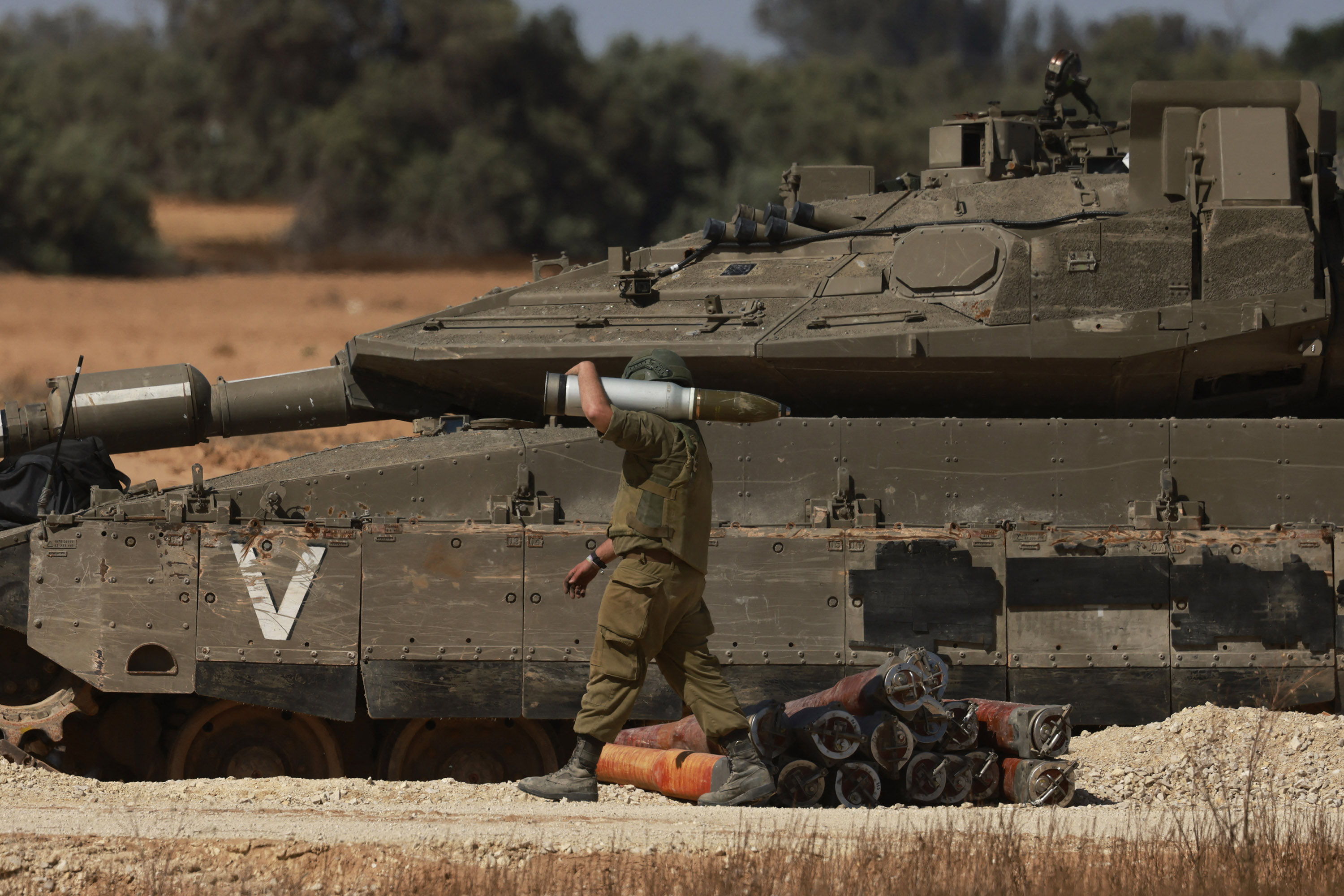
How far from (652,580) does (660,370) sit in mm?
923

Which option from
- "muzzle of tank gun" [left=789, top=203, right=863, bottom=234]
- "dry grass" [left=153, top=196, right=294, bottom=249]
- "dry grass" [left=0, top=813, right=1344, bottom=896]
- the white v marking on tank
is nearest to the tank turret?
"muzzle of tank gun" [left=789, top=203, right=863, bottom=234]

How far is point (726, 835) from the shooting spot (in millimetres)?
6477

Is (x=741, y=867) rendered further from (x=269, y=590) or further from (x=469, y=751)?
(x=269, y=590)

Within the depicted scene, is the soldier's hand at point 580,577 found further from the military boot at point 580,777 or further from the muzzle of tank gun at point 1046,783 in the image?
the muzzle of tank gun at point 1046,783

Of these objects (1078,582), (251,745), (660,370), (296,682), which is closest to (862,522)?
(1078,582)

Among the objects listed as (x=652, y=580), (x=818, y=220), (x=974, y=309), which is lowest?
(x=652, y=580)

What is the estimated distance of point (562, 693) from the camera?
28.2 feet

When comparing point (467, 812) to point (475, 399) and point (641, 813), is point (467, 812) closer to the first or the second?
point (641, 813)

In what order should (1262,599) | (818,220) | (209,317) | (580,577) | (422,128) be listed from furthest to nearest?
(422,128), (209,317), (818,220), (1262,599), (580,577)

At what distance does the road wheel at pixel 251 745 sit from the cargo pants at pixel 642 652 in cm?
247

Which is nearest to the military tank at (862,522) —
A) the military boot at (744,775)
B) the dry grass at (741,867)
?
the military boot at (744,775)

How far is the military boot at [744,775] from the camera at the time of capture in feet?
23.6

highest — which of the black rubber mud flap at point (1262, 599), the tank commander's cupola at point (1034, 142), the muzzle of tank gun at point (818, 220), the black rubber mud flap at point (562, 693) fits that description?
the tank commander's cupola at point (1034, 142)

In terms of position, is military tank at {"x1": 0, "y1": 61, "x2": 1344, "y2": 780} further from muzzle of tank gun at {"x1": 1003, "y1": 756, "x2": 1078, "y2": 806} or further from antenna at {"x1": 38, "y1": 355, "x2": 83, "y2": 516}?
muzzle of tank gun at {"x1": 1003, "y1": 756, "x2": 1078, "y2": 806}
